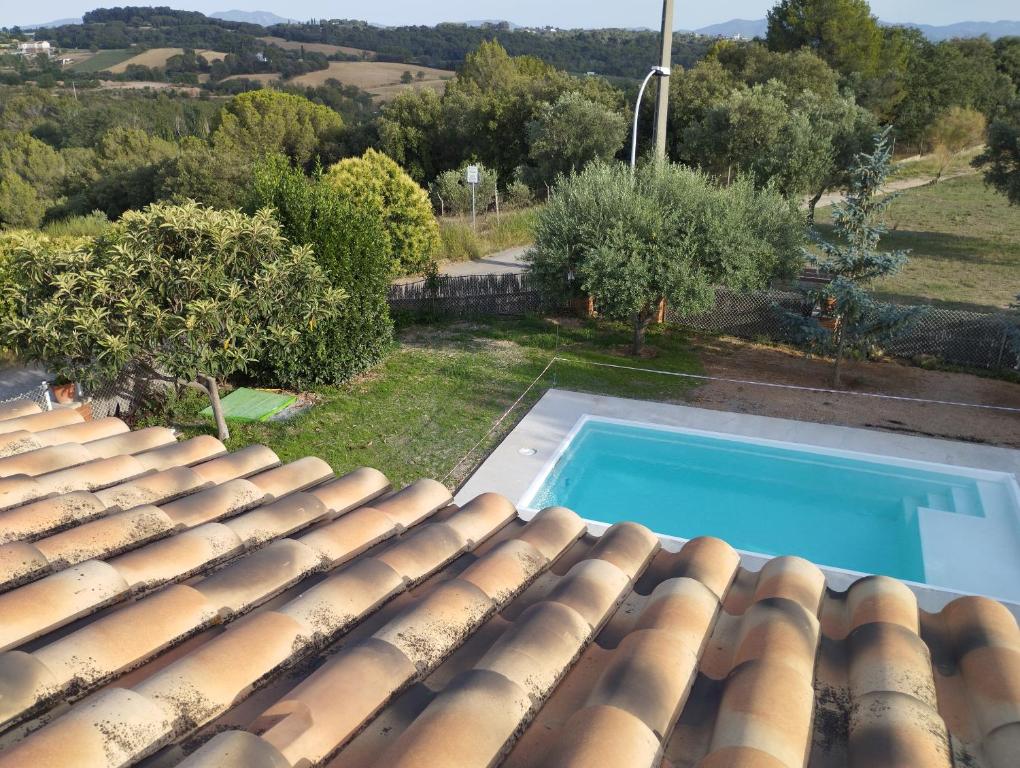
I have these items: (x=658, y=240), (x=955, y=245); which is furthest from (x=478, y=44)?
(x=658, y=240)

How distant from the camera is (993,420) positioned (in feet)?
46.0

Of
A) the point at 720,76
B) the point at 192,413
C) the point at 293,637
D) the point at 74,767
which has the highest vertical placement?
the point at 720,76

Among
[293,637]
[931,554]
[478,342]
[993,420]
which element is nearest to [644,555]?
Result: [293,637]

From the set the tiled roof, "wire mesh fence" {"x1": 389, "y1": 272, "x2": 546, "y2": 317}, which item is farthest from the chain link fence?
the tiled roof

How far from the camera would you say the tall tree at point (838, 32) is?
171ft

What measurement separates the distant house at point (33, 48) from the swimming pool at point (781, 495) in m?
160

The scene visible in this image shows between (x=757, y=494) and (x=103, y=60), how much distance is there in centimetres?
15234

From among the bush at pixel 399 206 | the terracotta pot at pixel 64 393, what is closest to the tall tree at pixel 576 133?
the bush at pixel 399 206

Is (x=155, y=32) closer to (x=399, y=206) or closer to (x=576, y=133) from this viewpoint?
(x=576, y=133)

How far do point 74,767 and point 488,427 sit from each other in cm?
1144

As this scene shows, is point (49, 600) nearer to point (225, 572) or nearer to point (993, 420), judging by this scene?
point (225, 572)

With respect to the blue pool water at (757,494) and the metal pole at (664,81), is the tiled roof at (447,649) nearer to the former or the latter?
the blue pool water at (757,494)

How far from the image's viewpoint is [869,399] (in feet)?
49.1

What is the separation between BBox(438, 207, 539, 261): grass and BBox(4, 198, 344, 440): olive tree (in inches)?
593
